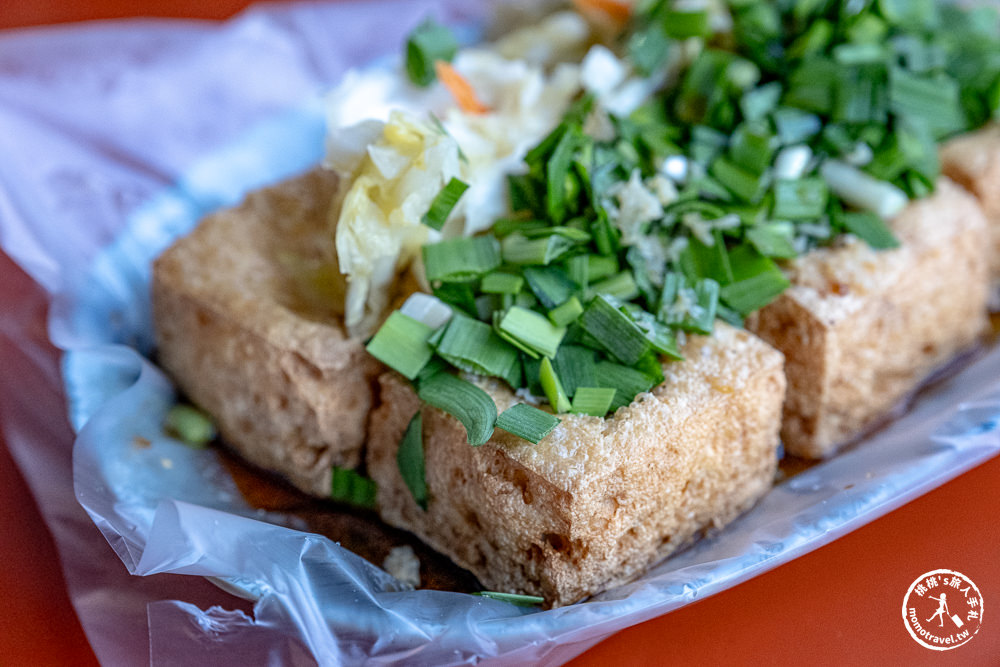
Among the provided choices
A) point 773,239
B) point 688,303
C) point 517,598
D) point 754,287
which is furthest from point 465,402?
point 773,239

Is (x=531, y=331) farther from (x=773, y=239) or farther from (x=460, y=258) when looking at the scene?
(x=773, y=239)

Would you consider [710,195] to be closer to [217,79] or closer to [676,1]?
[676,1]

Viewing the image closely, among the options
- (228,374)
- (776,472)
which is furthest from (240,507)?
(776,472)

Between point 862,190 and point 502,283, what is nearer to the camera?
point 502,283

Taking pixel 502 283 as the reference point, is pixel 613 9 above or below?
above

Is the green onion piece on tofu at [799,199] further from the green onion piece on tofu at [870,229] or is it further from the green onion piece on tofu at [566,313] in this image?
the green onion piece on tofu at [566,313]

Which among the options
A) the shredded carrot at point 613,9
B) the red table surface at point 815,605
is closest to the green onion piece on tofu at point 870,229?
the red table surface at point 815,605

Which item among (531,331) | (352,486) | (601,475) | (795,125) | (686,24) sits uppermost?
(686,24)
